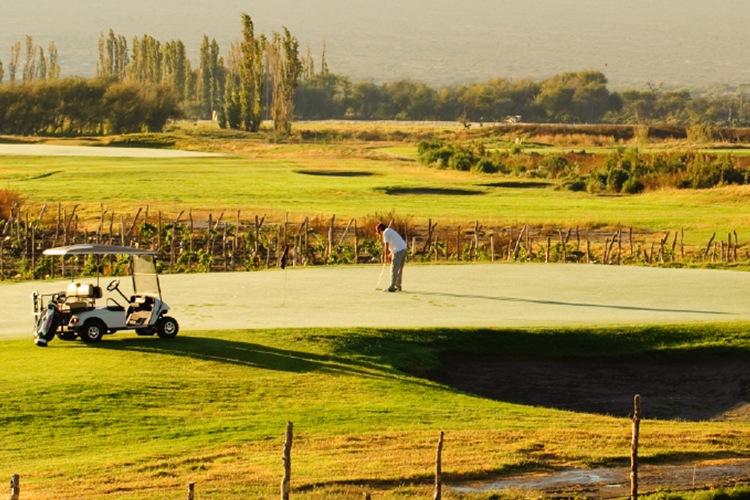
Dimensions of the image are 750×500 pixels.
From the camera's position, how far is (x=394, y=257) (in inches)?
1245

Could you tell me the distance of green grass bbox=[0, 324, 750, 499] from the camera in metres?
16.2

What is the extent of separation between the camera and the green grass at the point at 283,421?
1619 centimetres

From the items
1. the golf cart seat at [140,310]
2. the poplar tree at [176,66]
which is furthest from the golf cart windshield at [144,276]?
the poplar tree at [176,66]

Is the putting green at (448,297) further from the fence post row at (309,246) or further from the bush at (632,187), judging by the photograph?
the bush at (632,187)

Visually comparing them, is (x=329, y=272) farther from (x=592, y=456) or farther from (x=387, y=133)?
(x=387, y=133)

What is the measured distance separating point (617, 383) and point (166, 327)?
25.2 ft

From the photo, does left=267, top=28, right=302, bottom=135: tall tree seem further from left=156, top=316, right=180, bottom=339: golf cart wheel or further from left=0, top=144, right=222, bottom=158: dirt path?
left=156, top=316, right=180, bottom=339: golf cart wheel

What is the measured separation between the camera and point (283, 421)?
1911 cm

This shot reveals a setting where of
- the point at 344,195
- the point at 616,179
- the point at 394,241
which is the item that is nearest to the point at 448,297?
the point at 394,241

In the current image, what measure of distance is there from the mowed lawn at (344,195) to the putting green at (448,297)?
1560cm

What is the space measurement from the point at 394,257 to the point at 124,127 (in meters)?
105

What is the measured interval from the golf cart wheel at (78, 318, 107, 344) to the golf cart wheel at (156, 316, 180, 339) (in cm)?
92

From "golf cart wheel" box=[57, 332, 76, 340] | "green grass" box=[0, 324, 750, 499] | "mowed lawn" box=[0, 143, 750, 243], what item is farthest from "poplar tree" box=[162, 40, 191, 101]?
"green grass" box=[0, 324, 750, 499]

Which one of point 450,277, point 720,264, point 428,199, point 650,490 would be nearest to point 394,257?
point 450,277
